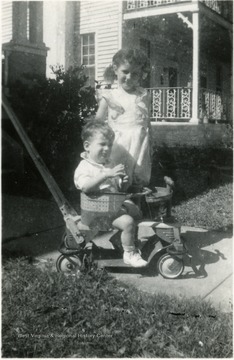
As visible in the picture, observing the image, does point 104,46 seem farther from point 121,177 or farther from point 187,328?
point 187,328

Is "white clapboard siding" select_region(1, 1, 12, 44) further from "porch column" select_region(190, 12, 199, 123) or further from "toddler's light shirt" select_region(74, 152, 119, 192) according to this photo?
"toddler's light shirt" select_region(74, 152, 119, 192)

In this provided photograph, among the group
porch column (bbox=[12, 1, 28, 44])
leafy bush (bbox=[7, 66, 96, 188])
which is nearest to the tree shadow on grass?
leafy bush (bbox=[7, 66, 96, 188])

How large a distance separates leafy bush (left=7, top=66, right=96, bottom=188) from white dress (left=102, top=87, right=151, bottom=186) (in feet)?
9.40

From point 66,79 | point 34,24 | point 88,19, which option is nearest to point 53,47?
point 88,19

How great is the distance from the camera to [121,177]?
297 cm

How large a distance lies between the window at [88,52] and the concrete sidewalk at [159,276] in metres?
9.25

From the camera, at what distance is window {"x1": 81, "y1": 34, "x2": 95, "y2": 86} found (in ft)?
44.9

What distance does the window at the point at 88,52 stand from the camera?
1370 cm

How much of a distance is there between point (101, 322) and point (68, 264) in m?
0.78

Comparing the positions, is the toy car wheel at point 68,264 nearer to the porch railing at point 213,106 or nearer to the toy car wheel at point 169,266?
the toy car wheel at point 169,266

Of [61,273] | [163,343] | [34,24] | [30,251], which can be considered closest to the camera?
[163,343]

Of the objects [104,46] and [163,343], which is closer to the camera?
[163,343]

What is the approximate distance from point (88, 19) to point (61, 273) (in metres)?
12.2

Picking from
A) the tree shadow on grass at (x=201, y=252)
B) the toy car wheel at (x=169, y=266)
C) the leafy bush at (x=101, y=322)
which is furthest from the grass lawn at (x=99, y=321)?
the tree shadow on grass at (x=201, y=252)
